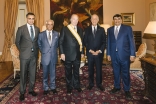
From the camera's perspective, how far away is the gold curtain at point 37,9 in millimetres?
7228

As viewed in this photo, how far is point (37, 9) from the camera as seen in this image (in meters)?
7.30

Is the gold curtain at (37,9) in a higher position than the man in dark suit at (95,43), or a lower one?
higher

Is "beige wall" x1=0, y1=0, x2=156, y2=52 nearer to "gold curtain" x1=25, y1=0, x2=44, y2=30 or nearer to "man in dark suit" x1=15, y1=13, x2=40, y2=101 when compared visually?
"gold curtain" x1=25, y1=0, x2=44, y2=30

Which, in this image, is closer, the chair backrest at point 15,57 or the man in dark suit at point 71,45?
the man in dark suit at point 71,45

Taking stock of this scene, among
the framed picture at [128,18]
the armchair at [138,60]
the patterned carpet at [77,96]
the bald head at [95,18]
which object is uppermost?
the framed picture at [128,18]

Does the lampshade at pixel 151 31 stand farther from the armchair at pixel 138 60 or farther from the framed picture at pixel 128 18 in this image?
the framed picture at pixel 128 18

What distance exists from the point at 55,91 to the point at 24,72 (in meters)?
0.76

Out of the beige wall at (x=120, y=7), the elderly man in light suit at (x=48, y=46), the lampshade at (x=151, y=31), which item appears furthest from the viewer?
the beige wall at (x=120, y=7)

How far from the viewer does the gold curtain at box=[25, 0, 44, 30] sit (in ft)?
23.7

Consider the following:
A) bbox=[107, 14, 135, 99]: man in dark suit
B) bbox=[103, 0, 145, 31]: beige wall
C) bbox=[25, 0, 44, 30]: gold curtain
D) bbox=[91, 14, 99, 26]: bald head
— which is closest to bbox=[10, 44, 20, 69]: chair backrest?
bbox=[91, 14, 99, 26]: bald head

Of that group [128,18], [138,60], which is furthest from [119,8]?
[138,60]

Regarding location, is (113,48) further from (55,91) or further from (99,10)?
(99,10)

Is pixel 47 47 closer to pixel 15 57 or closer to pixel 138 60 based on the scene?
pixel 15 57

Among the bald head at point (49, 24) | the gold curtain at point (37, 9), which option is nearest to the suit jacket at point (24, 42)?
the bald head at point (49, 24)
